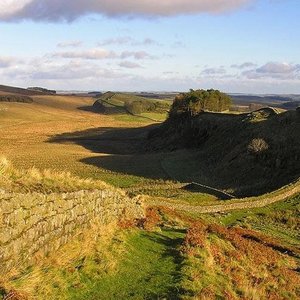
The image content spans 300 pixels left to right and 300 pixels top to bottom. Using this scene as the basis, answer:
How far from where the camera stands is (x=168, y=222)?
25.8 m

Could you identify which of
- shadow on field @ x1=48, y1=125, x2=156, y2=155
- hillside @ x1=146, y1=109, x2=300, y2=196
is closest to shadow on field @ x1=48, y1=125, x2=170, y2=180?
shadow on field @ x1=48, y1=125, x2=156, y2=155

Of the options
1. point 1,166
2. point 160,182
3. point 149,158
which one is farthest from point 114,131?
point 1,166

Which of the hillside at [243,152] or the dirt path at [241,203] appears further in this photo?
the hillside at [243,152]

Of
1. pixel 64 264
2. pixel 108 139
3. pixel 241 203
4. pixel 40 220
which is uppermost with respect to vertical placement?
pixel 40 220

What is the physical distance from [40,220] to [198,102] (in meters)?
120

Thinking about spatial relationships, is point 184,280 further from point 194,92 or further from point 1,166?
point 194,92

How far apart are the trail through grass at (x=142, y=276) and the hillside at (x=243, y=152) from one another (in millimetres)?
41576

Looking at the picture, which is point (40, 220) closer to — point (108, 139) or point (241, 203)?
point (241, 203)

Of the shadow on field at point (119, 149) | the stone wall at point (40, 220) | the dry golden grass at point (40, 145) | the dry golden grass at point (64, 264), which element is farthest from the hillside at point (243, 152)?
the dry golden grass at point (64, 264)

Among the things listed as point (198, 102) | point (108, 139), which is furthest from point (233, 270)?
point (108, 139)

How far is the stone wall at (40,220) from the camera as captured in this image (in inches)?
490

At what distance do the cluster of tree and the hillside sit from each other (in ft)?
66.3

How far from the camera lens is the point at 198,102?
132 meters

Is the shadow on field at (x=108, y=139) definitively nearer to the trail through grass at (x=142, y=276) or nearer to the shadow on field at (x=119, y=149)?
the shadow on field at (x=119, y=149)
